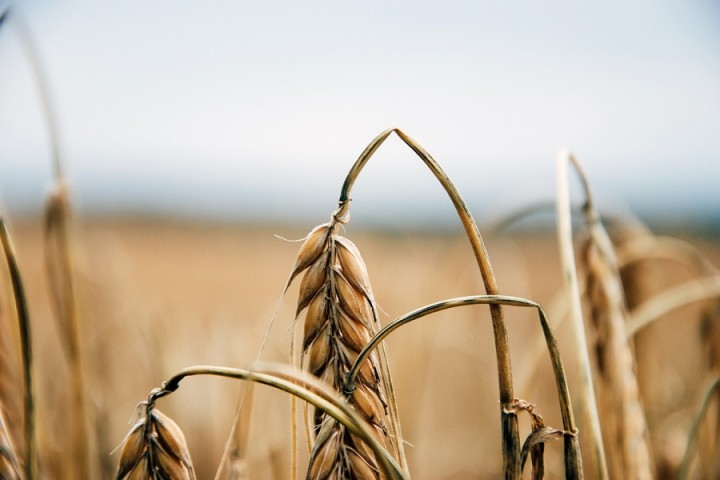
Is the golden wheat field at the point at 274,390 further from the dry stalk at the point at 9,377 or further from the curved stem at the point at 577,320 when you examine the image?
the curved stem at the point at 577,320

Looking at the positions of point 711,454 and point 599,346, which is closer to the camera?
point 599,346

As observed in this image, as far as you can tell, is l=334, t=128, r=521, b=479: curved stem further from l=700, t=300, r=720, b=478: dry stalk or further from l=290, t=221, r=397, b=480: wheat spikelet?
l=700, t=300, r=720, b=478: dry stalk

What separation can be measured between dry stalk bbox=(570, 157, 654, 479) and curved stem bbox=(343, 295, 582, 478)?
0.97 ft

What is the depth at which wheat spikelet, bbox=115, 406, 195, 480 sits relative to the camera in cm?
38

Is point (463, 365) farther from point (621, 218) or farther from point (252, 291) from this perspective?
point (252, 291)

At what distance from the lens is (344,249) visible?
409 millimetres

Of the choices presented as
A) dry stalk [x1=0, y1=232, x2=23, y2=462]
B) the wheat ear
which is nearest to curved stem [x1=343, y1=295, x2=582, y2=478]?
the wheat ear

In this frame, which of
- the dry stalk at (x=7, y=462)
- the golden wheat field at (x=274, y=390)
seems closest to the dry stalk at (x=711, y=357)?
the golden wheat field at (x=274, y=390)

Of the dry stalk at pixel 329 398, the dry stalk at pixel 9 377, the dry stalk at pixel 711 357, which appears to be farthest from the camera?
the dry stalk at pixel 711 357

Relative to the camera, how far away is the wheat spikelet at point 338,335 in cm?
40

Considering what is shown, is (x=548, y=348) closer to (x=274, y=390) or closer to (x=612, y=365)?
(x=612, y=365)

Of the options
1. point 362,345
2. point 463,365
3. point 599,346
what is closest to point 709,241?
point 463,365

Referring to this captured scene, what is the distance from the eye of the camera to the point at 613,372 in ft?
2.21

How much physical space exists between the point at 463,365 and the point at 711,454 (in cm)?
173
